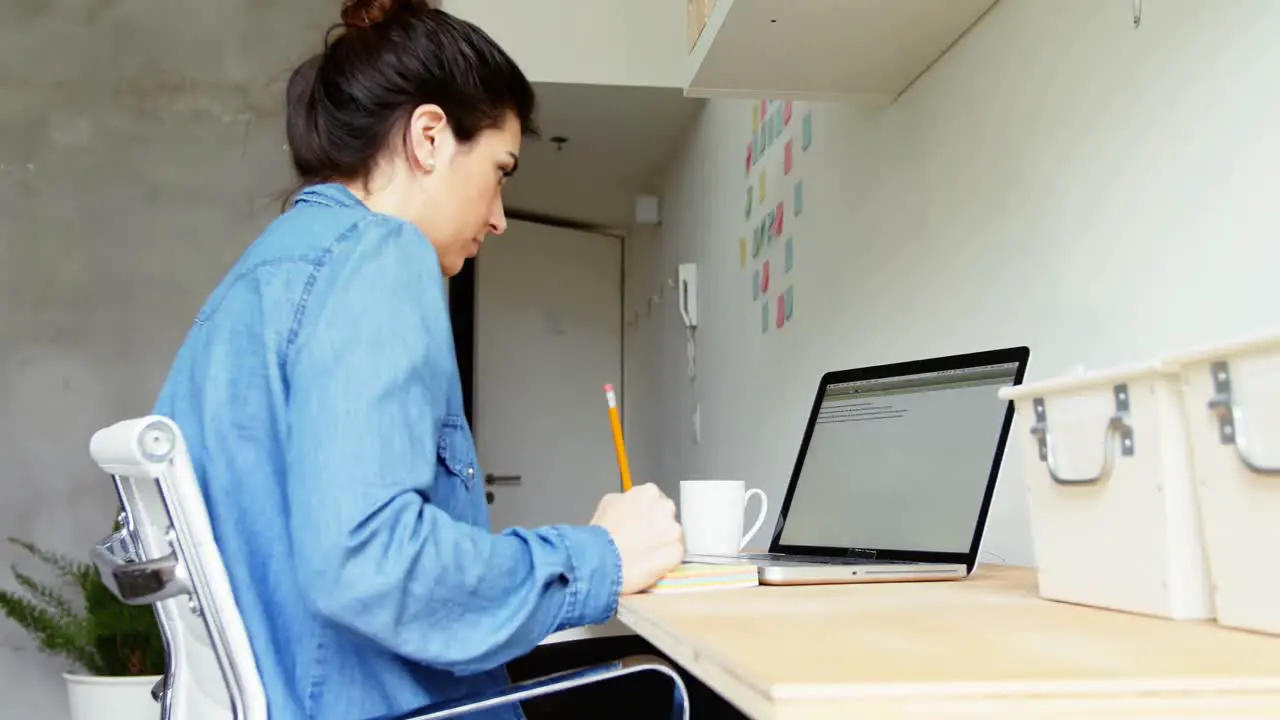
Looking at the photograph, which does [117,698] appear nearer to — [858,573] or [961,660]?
[858,573]

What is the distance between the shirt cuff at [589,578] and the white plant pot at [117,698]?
213 cm

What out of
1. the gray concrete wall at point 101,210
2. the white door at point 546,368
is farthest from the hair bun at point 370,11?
the white door at point 546,368

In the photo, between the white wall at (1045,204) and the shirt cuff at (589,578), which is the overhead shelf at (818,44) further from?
the shirt cuff at (589,578)

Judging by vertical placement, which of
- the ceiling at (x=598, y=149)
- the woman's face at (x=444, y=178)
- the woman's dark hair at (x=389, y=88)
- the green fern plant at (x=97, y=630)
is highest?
the ceiling at (x=598, y=149)

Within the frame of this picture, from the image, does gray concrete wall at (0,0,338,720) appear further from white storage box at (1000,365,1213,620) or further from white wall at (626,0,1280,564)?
white storage box at (1000,365,1213,620)

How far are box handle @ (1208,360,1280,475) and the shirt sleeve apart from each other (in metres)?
0.46

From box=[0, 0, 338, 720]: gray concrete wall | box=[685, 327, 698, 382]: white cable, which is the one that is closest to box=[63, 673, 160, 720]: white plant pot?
box=[0, 0, 338, 720]: gray concrete wall

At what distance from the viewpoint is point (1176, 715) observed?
48cm

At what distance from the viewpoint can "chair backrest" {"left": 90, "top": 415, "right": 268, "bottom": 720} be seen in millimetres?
739

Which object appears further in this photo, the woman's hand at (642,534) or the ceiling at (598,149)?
the ceiling at (598,149)

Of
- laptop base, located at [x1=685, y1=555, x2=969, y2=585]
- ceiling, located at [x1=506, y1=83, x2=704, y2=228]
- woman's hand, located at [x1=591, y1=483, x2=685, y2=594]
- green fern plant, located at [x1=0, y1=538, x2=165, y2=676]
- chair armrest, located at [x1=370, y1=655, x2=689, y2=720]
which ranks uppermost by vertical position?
ceiling, located at [x1=506, y1=83, x2=704, y2=228]

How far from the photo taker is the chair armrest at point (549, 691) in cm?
80

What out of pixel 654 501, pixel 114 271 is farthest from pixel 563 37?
pixel 654 501

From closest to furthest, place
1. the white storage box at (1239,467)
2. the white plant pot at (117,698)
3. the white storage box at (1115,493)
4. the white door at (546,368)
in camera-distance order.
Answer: the white storage box at (1239,467) → the white storage box at (1115,493) → the white plant pot at (117,698) → the white door at (546,368)
